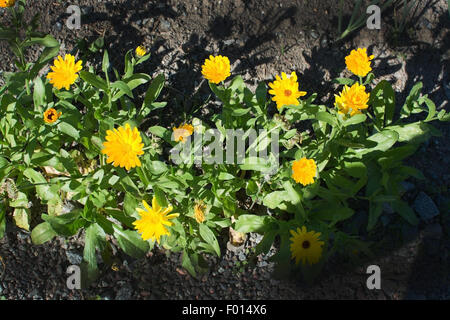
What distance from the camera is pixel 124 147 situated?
2.07 m

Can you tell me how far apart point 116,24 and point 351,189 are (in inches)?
82.5

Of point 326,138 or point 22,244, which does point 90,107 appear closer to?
point 22,244

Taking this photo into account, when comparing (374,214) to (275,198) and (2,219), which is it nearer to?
(275,198)

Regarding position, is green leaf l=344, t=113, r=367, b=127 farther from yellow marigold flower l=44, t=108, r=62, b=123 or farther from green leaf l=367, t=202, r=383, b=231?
yellow marigold flower l=44, t=108, r=62, b=123

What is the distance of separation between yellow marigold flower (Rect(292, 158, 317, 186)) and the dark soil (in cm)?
73

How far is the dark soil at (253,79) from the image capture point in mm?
2520

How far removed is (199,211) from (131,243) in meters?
0.48

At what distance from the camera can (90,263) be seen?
2.41 m

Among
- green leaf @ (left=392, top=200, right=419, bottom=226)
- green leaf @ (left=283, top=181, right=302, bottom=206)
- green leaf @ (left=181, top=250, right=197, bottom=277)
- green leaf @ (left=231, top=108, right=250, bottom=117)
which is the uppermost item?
green leaf @ (left=231, top=108, right=250, bottom=117)

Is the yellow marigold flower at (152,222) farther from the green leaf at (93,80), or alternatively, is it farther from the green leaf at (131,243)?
the green leaf at (93,80)

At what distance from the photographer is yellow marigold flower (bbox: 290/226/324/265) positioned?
7.34 feet

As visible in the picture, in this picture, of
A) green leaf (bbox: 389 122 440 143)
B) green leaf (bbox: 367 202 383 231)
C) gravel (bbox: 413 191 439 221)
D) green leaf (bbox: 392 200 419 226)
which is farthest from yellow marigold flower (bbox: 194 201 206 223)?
gravel (bbox: 413 191 439 221)

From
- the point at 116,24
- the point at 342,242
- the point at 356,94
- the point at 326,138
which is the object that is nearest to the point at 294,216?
the point at 342,242

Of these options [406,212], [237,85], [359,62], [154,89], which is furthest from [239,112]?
[406,212]
